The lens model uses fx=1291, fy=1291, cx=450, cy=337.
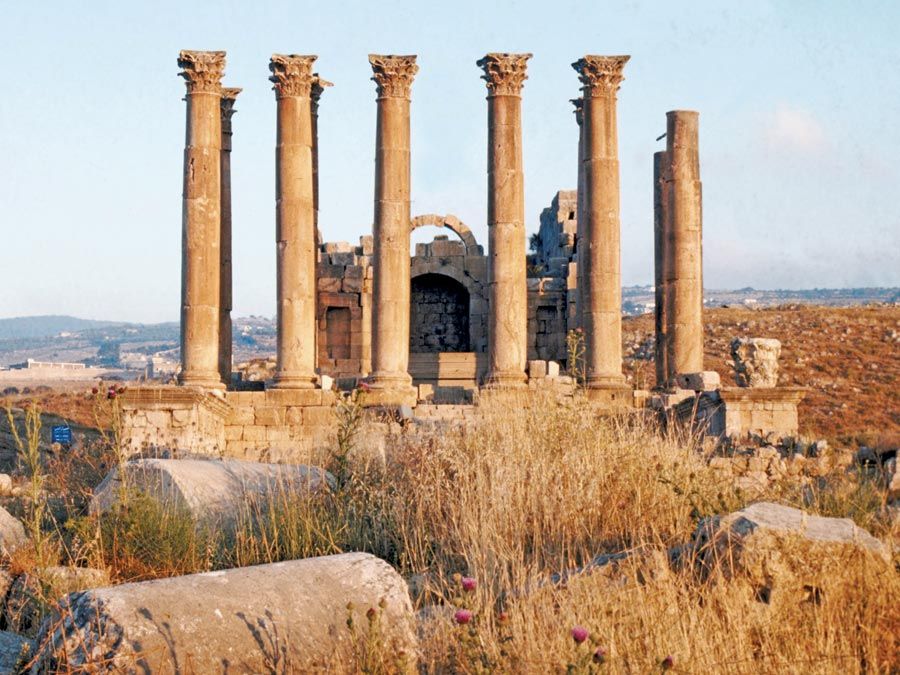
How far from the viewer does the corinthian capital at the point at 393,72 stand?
29172 mm

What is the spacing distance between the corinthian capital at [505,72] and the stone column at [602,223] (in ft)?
Result: 4.59

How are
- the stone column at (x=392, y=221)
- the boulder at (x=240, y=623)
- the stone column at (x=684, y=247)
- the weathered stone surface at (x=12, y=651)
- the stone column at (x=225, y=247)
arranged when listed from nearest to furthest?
the boulder at (x=240, y=623)
the weathered stone surface at (x=12, y=651)
the stone column at (x=392, y=221)
the stone column at (x=684, y=247)
the stone column at (x=225, y=247)

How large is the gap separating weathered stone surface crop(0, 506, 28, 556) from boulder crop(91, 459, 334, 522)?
0.74 meters

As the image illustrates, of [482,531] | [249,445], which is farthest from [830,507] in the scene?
[249,445]

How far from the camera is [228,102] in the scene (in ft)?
105

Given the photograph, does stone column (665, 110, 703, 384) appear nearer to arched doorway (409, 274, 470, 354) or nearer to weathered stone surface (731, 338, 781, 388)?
weathered stone surface (731, 338, 781, 388)

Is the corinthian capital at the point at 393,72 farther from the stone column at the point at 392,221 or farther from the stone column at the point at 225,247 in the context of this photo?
the stone column at the point at 225,247

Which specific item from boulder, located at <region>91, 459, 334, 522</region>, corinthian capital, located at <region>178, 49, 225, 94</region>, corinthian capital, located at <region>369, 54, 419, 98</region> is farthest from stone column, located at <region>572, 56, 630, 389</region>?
boulder, located at <region>91, 459, 334, 522</region>

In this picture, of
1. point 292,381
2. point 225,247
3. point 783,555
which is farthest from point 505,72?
A: point 783,555

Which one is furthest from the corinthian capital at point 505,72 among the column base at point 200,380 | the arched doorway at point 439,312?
the arched doorway at point 439,312

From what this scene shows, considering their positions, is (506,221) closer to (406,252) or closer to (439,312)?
(406,252)

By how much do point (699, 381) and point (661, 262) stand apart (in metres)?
3.43

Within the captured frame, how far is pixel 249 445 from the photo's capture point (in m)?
27.5

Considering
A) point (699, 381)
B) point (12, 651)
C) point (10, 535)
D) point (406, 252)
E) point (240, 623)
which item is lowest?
point (12, 651)
